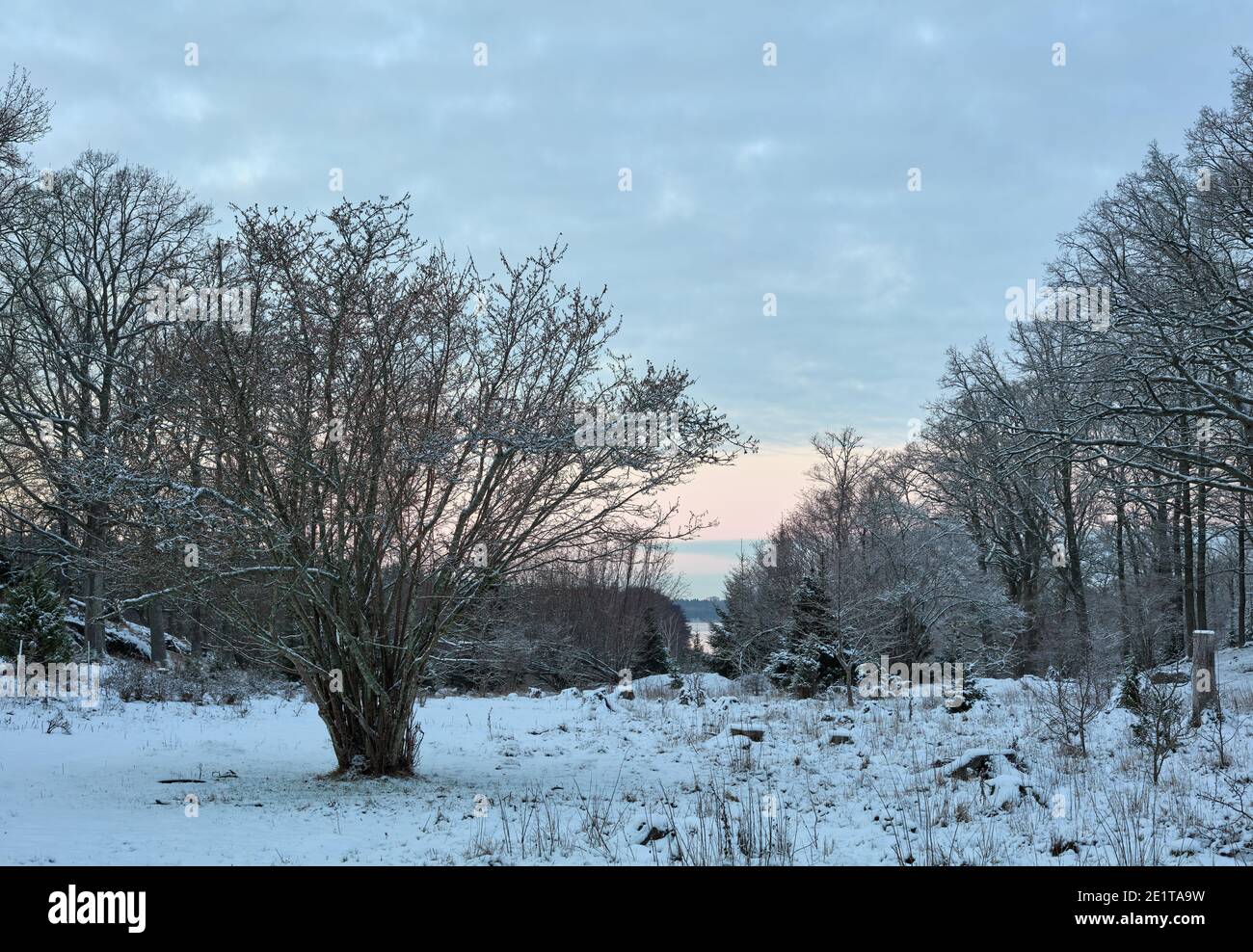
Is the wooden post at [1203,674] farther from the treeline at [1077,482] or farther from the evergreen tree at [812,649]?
the evergreen tree at [812,649]

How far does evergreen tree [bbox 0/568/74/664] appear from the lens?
18.1 m

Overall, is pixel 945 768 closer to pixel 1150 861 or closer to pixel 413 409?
pixel 1150 861

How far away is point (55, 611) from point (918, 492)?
24.2 m

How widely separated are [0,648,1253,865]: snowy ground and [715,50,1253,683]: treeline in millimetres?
3630

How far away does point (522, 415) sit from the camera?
9547mm

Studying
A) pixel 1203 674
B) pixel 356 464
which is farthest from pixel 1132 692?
pixel 356 464

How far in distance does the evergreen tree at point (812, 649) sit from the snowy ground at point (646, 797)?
522 cm

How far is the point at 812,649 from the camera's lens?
67.8ft

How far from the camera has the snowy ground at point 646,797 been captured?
632cm

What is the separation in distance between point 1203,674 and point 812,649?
10.0m

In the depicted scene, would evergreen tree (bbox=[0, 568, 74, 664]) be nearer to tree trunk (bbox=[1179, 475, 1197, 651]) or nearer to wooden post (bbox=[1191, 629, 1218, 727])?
wooden post (bbox=[1191, 629, 1218, 727])

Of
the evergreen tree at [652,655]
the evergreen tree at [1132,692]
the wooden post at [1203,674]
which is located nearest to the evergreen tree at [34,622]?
the evergreen tree at [1132,692]

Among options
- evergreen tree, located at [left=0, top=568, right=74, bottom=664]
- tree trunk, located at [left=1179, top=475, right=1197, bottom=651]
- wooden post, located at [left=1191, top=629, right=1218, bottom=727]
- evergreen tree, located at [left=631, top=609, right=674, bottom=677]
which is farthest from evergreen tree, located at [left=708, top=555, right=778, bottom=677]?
evergreen tree, located at [left=0, top=568, right=74, bottom=664]
